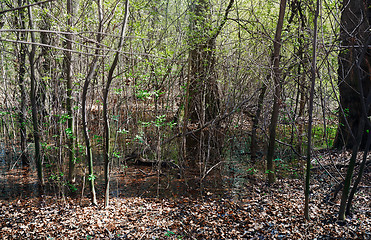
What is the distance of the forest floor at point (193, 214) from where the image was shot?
4.14 metres

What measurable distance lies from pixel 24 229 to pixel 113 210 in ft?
4.88

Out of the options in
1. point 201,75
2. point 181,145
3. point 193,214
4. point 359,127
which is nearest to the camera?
point 359,127

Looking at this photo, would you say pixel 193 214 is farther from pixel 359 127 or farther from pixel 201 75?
pixel 201 75

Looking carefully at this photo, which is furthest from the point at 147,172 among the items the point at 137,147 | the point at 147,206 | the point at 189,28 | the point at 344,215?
the point at 344,215

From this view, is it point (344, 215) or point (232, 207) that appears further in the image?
point (232, 207)

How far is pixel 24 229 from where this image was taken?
4.46 m

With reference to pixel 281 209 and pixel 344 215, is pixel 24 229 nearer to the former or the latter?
pixel 281 209

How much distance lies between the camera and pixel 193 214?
4.93m

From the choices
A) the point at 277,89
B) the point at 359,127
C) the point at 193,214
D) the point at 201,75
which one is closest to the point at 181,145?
the point at 193,214

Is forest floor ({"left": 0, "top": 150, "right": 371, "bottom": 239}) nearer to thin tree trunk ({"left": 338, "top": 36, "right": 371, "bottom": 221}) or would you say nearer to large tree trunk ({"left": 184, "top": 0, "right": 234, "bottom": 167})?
thin tree trunk ({"left": 338, "top": 36, "right": 371, "bottom": 221})

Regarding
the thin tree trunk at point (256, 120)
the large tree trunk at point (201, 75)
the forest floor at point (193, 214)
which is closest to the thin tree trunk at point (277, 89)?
the forest floor at point (193, 214)

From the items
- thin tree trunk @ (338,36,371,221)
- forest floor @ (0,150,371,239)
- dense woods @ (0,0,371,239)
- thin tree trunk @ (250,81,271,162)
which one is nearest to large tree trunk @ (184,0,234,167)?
dense woods @ (0,0,371,239)

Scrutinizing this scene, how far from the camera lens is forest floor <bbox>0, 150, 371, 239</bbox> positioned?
4141mm

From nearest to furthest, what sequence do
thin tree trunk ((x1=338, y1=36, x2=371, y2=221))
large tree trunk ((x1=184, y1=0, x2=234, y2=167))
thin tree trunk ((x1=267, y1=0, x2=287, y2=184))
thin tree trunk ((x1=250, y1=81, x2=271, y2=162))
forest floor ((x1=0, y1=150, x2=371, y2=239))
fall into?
1. thin tree trunk ((x1=338, y1=36, x2=371, y2=221))
2. forest floor ((x1=0, y1=150, x2=371, y2=239))
3. thin tree trunk ((x1=267, y1=0, x2=287, y2=184))
4. large tree trunk ((x1=184, y1=0, x2=234, y2=167))
5. thin tree trunk ((x1=250, y1=81, x2=271, y2=162))
